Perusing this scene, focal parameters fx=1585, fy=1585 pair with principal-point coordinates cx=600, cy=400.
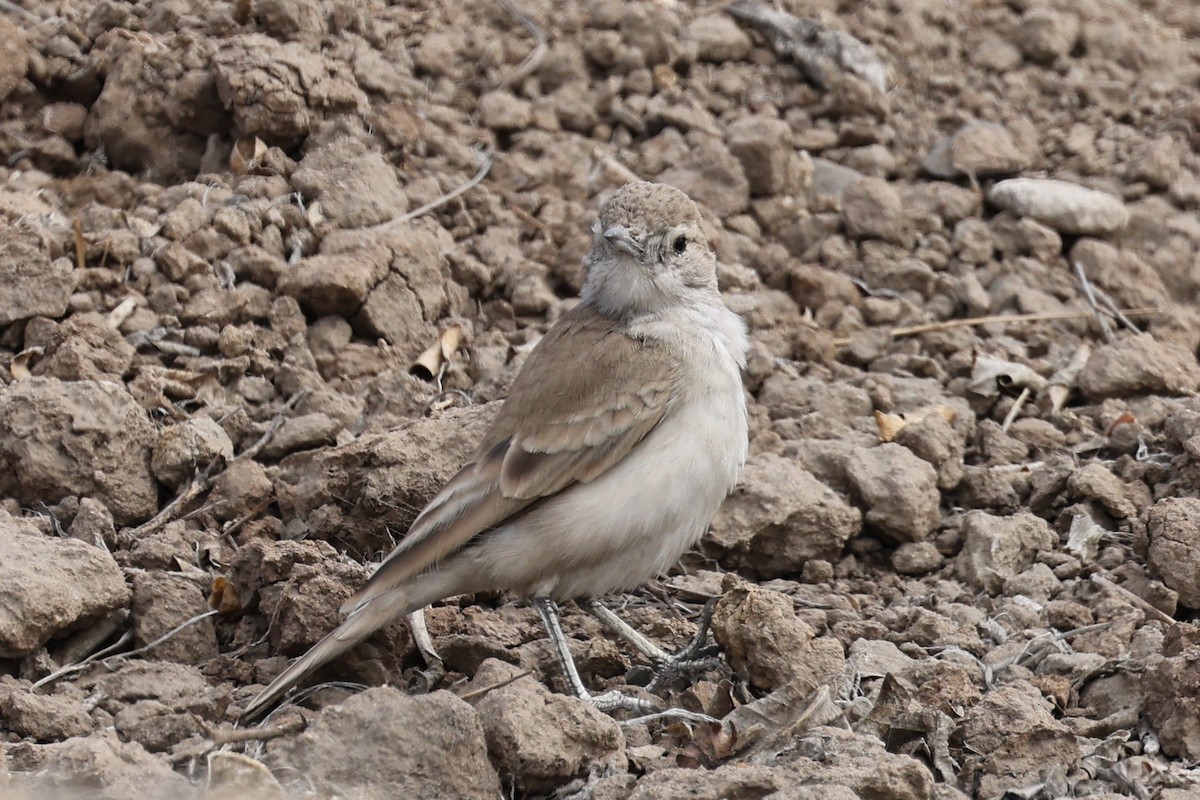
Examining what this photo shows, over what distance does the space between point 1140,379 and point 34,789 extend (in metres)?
5.63

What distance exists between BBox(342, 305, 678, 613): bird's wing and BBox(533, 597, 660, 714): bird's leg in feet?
1.36

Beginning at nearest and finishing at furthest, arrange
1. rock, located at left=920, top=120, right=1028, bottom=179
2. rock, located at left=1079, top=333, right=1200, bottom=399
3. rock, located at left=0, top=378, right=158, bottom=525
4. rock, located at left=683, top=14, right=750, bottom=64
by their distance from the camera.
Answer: rock, located at left=0, top=378, right=158, bottom=525, rock, located at left=1079, top=333, right=1200, bottom=399, rock, located at left=920, top=120, right=1028, bottom=179, rock, located at left=683, top=14, right=750, bottom=64

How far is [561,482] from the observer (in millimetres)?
6023

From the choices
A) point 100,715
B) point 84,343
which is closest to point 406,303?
point 84,343

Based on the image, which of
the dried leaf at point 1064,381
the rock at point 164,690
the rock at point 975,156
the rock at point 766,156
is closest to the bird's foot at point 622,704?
the rock at point 164,690

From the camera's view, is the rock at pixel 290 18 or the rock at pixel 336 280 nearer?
the rock at pixel 336 280

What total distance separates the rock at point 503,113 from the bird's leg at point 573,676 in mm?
3897

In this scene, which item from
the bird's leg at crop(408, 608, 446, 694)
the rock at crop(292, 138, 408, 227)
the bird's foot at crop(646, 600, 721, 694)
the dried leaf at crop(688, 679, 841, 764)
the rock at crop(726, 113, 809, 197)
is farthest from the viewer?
the rock at crop(726, 113, 809, 197)

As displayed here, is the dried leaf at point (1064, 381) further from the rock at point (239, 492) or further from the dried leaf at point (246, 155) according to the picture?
the dried leaf at point (246, 155)

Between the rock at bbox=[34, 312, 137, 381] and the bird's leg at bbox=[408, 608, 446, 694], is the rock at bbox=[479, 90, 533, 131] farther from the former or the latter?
the bird's leg at bbox=[408, 608, 446, 694]

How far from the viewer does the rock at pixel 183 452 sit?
6711 millimetres

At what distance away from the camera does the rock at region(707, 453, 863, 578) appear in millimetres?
6793

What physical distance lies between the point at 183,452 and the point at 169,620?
916 millimetres

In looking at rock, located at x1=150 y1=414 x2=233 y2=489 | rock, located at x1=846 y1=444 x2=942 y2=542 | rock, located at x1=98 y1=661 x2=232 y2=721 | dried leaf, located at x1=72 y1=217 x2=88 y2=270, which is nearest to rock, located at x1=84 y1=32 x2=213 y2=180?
dried leaf, located at x1=72 y1=217 x2=88 y2=270
